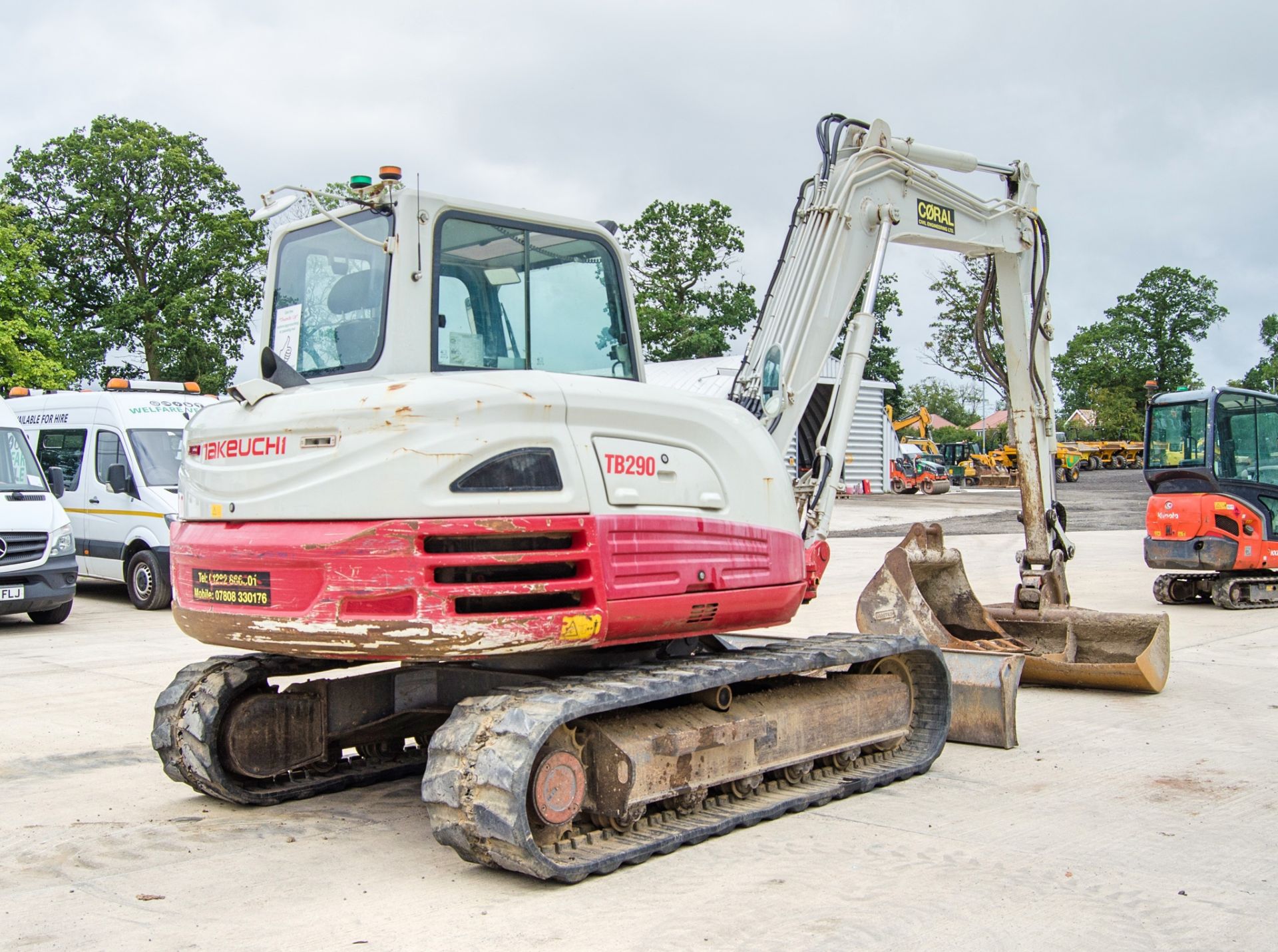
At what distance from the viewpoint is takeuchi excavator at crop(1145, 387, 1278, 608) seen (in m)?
14.5

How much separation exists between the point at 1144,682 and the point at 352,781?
5.78 metres

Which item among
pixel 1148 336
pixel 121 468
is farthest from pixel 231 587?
pixel 1148 336

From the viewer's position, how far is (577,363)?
237 inches

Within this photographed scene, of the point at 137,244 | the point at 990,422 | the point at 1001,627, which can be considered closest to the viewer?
the point at 1001,627

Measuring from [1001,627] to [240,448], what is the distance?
6.51 m

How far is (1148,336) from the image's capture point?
86188 mm

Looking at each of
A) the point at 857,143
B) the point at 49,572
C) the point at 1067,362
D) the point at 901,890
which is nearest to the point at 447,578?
the point at 901,890

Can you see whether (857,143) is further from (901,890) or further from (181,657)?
(181,657)

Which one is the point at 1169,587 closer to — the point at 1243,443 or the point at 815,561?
the point at 1243,443

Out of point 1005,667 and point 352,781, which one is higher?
point 1005,667

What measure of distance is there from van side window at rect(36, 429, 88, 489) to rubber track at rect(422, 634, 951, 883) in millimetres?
12418

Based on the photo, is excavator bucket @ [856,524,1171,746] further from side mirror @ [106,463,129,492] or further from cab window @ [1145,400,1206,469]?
side mirror @ [106,463,129,492]

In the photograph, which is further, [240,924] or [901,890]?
[901,890]

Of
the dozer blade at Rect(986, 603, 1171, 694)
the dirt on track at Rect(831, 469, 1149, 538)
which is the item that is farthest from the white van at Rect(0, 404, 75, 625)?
the dirt on track at Rect(831, 469, 1149, 538)
